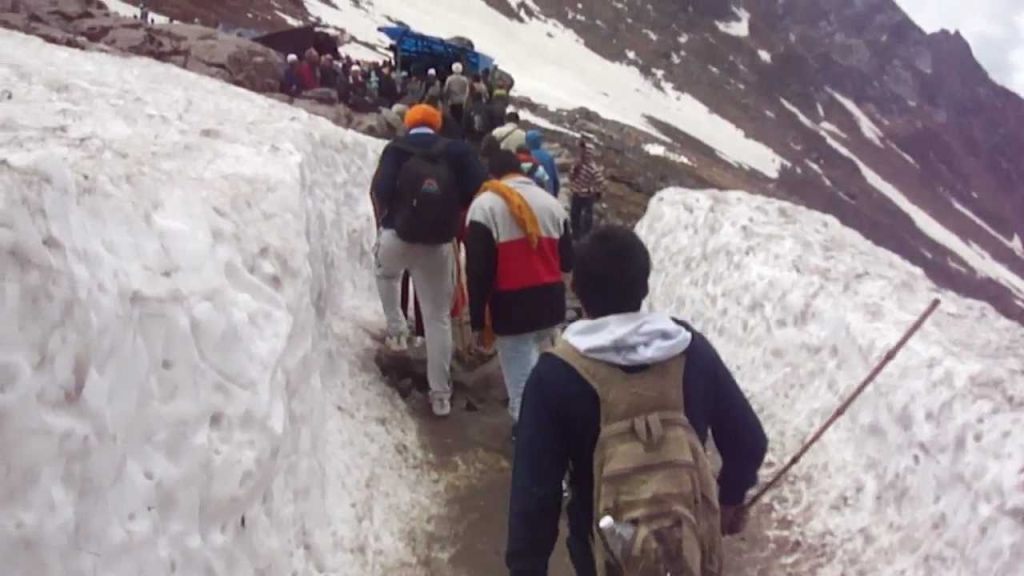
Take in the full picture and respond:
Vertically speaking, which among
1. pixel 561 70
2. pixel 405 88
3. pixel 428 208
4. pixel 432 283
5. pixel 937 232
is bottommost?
pixel 937 232

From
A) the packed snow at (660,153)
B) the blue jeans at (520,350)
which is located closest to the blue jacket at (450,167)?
the blue jeans at (520,350)

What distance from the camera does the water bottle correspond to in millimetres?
2877

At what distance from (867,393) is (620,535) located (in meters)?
3.56

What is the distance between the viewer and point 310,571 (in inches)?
185

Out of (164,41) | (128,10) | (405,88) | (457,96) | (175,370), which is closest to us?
(175,370)

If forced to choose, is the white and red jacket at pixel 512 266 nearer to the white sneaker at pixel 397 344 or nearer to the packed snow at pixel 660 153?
the white sneaker at pixel 397 344

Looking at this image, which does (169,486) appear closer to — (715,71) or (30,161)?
(30,161)

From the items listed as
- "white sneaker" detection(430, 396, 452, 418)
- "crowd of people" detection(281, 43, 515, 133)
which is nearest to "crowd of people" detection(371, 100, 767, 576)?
"white sneaker" detection(430, 396, 452, 418)

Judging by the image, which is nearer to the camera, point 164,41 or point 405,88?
point 164,41

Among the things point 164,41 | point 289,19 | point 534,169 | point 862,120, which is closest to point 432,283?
point 534,169

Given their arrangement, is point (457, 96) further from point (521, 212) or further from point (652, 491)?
point (652, 491)

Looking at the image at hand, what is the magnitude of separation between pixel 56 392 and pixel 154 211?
1.55 meters

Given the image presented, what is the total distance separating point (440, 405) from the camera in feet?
23.3

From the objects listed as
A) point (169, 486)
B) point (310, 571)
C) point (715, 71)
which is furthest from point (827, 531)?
point (715, 71)
